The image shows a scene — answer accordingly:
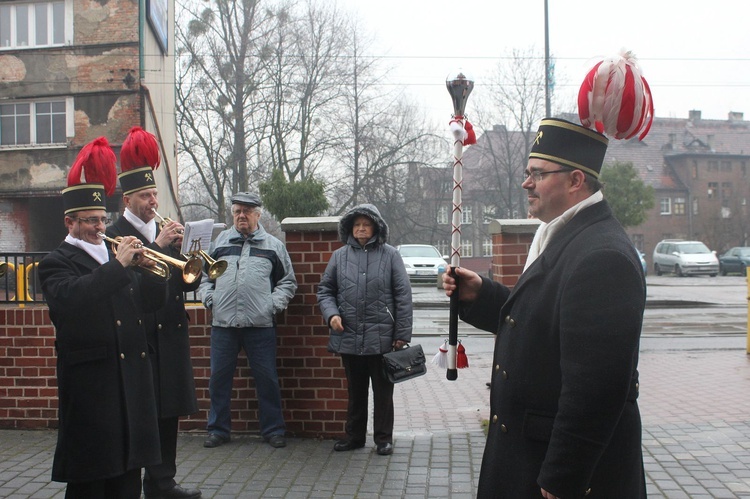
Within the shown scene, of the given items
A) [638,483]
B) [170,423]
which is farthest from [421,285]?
[638,483]

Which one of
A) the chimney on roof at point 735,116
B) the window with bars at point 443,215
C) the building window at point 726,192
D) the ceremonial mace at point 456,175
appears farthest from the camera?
the chimney on roof at point 735,116

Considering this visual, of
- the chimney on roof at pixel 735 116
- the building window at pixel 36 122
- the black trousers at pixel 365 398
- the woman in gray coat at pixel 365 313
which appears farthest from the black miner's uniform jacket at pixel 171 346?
the chimney on roof at pixel 735 116

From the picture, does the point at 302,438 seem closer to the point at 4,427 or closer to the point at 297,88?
the point at 4,427

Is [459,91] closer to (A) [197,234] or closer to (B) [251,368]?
(A) [197,234]

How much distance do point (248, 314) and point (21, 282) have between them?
2.36m

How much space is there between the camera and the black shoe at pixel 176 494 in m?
5.33

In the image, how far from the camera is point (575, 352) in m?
2.65

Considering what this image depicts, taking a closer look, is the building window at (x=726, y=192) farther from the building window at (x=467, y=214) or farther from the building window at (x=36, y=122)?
the building window at (x=36, y=122)

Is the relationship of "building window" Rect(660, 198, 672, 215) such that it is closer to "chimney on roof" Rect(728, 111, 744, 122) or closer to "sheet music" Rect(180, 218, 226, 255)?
"chimney on roof" Rect(728, 111, 744, 122)

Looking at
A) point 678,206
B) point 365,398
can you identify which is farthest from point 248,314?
point 678,206

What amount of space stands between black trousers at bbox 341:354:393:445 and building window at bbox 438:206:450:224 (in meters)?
44.8

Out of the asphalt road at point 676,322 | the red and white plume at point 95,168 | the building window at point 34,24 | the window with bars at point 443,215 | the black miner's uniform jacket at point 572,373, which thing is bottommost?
the asphalt road at point 676,322

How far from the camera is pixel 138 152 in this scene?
5227mm

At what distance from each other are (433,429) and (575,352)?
190 inches
